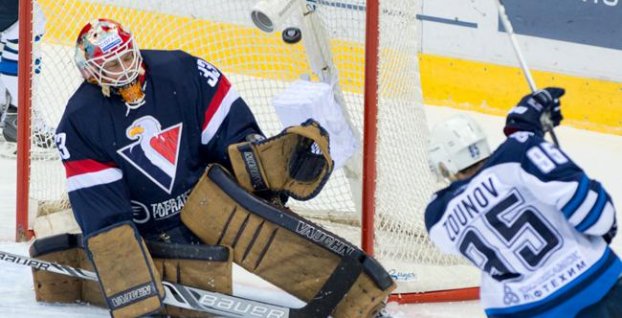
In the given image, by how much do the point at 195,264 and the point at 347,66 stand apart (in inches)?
35.5

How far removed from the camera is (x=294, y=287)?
11.5ft

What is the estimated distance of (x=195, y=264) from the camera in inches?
136

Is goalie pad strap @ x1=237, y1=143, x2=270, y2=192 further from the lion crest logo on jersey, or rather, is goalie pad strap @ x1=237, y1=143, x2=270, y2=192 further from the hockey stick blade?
the hockey stick blade

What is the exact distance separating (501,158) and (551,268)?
0.86 feet

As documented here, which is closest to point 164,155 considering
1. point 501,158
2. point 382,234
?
point 382,234

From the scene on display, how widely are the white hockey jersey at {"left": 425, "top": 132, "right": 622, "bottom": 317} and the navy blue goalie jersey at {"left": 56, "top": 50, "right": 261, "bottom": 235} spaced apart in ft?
3.04

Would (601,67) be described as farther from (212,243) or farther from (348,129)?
(212,243)

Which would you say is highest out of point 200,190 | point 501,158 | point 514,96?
point 501,158

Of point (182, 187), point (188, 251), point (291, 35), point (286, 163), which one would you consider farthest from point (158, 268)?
point (291, 35)

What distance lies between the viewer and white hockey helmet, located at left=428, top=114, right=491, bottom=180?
284 cm

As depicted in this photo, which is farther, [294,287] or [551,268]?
[294,287]

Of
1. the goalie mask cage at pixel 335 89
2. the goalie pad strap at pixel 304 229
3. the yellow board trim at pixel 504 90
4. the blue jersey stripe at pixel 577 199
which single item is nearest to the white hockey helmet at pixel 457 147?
the blue jersey stripe at pixel 577 199

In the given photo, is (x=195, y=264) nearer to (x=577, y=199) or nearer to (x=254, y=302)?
(x=254, y=302)

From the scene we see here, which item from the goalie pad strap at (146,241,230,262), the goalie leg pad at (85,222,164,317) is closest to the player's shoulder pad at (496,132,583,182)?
the goalie pad strap at (146,241,230,262)
